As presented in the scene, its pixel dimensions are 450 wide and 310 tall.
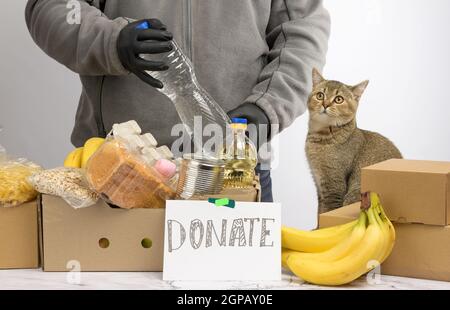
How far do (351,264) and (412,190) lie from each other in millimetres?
183

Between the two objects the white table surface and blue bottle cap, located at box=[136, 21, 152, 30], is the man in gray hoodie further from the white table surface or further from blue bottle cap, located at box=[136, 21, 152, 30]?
the white table surface

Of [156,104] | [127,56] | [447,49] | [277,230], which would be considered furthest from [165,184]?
[447,49]

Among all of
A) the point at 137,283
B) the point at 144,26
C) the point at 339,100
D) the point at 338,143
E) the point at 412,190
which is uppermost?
the point at 144,26

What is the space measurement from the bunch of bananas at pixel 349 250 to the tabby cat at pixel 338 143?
0.53 m

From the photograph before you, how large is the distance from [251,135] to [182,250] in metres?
0.57

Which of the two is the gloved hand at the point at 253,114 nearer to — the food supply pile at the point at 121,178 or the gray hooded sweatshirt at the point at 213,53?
the gray hooded sweatshirt at the point at 213,53

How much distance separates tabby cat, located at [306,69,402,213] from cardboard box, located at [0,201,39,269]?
2.61ft

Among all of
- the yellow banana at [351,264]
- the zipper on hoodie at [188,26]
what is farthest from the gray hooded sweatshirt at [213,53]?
the yellow banana at [351,264]

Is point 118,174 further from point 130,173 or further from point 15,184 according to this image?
point 15,184

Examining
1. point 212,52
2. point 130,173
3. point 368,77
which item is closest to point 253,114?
point 212,52

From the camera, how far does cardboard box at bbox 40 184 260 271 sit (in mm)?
1182

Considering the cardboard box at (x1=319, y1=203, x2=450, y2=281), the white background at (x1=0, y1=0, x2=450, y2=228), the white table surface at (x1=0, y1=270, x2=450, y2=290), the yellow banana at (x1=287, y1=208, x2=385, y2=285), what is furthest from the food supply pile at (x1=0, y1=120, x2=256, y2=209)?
the white background at (x1=0, y1=0, x2=450, y2=228)

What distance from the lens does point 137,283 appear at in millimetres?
1135

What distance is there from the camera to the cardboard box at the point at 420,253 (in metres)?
1.17
